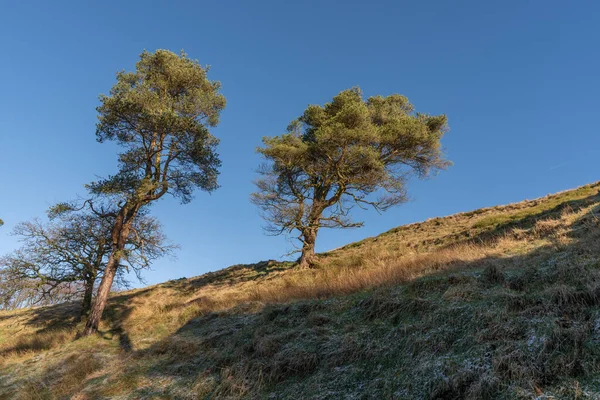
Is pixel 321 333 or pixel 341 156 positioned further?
pixel 341 156

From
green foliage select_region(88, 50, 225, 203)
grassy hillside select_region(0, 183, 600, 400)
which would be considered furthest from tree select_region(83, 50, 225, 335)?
grassy hillside select_region(0, 183, 600, 400)

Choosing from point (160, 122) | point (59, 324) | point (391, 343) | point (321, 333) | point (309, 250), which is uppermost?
point (160, 122)

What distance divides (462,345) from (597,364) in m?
1.45

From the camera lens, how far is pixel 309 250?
20.0 meters

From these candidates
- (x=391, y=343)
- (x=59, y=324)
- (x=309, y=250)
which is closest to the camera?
(x=391, y=343)

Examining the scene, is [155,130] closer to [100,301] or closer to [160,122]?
[160,122]

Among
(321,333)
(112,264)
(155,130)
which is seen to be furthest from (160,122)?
(321,333)

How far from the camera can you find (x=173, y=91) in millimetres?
16750

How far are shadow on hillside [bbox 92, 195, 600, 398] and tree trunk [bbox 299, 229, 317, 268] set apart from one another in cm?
1045

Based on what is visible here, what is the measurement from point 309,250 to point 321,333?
44.5 ft

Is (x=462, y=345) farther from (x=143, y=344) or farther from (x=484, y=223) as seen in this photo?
(x=484, y=223)

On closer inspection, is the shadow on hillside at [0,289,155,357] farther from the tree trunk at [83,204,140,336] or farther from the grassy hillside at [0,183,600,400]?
the grassy hillside at [0,183,600,400]

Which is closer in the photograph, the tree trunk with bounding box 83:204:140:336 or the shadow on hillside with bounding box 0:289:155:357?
the shadow on hillside with bounding box 0:289:155:357

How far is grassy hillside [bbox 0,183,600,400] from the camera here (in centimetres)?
392
